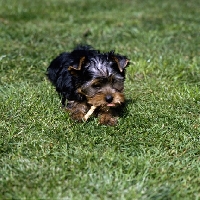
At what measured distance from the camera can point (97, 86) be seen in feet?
17.8

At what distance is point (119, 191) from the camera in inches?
159

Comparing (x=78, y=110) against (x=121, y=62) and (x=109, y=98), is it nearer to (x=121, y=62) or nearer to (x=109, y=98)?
(x=109, y=98)

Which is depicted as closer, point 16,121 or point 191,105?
point 16,121

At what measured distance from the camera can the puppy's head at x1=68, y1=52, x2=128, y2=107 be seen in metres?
5.36

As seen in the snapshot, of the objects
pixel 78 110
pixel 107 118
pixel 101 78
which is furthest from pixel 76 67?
pixel 107 118

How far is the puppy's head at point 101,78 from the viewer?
536cm

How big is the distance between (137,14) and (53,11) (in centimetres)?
227

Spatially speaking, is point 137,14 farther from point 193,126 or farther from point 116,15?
point 193,126

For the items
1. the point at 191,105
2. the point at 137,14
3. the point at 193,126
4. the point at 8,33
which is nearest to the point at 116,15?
the point at 137,14

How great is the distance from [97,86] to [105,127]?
1.68 ft

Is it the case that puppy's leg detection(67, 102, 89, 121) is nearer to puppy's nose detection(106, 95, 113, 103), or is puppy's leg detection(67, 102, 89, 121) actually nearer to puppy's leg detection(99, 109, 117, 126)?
puppy's leg detection(99, 109, 117, 126)

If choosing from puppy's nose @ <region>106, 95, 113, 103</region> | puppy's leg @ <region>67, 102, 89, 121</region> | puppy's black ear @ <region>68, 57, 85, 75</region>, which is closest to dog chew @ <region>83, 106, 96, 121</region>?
puppy's leg @ <region>67, 102, 89, 121</region>

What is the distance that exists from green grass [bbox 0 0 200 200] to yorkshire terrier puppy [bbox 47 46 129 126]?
163 mm

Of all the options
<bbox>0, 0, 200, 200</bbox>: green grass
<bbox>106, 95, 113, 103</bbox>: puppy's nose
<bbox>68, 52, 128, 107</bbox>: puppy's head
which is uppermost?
<bbox>68, 52, 128, 107</bbox>: puppy's head
